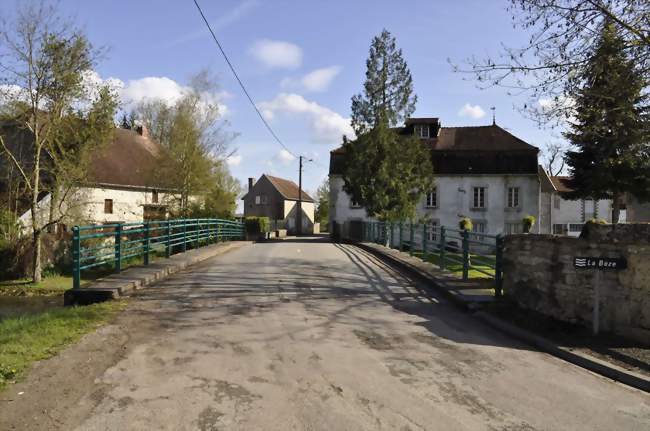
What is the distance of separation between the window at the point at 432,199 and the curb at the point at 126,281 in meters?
30.1

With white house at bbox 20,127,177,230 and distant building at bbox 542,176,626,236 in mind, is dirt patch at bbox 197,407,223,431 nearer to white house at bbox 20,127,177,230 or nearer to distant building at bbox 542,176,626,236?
white house at bbox 20,127,177,230

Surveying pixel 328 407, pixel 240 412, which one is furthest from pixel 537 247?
pixel 240 412

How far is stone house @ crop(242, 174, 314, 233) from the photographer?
6381 centimetres

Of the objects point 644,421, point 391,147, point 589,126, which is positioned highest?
point 391,147

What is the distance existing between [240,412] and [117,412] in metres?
0.93

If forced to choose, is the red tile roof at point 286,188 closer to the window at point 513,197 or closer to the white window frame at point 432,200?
the white window frame at point 432,200

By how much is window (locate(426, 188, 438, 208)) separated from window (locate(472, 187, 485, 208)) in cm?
306

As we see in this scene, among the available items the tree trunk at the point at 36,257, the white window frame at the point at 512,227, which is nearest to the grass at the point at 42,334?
the tree trunk at the point at 36,257

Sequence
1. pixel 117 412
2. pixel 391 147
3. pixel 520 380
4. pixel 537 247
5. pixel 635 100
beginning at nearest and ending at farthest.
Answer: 1. pixel 117 412
2. pixel 520 380
3. pixel 537 247
4. pixel 635 100
5. pixel 391 147

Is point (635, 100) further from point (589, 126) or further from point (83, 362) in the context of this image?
point (83, 362)

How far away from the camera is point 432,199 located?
41.7 meters

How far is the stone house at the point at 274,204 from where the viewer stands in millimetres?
63812

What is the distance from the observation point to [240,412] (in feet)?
12.6

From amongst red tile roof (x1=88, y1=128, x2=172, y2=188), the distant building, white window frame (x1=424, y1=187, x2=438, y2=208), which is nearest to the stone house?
white window frame (x1=424, y1=187, x2=438, y2=208)
